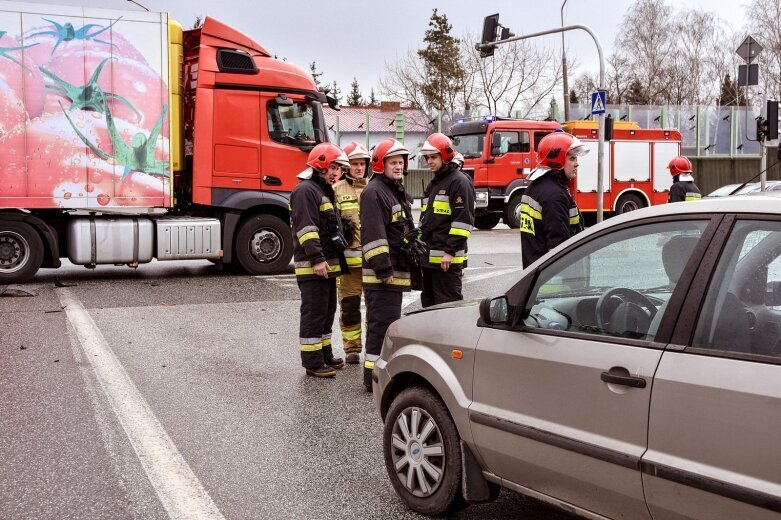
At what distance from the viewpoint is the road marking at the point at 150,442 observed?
4.12m

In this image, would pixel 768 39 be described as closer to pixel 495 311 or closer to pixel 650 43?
pixel 650 43

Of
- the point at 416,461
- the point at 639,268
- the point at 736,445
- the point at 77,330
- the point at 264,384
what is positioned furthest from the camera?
the point at 77,330

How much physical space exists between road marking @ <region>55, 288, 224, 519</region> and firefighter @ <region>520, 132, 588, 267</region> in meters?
2.74

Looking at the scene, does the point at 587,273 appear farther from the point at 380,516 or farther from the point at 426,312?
the point at 380,516

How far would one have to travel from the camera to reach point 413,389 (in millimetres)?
4102

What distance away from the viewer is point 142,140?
40.9 ft

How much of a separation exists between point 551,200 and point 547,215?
104 millimetres

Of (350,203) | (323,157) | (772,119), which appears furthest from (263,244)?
(772,119)

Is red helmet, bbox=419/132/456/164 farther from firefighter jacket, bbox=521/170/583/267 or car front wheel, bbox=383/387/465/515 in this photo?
car front wheel, bbox=383/387/465/515

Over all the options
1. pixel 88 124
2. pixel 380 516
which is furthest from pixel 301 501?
pixel 88 124

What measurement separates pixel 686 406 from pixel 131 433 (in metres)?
3.55

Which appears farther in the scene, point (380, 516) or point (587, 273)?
point (380, 516)

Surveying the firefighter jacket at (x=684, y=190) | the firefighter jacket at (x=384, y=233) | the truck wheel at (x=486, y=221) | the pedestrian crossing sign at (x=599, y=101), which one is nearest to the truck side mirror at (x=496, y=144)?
the truck wheel at (x=486, y=221)

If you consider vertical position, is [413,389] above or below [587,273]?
below
